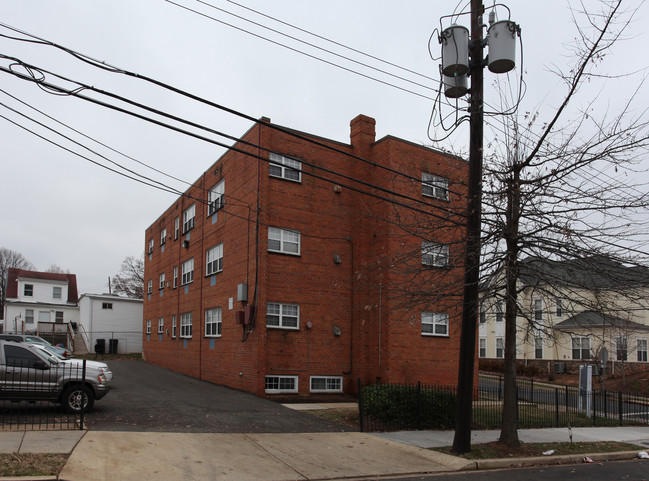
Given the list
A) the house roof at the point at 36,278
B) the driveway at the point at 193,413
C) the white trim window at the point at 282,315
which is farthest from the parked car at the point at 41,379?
the house roof at the point at 36,278

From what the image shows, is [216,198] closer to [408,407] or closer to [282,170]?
[282,170]

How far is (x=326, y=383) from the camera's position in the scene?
1969cm

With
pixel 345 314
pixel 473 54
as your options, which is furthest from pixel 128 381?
pixel 473 54

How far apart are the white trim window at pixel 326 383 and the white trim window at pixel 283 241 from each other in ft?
15.3

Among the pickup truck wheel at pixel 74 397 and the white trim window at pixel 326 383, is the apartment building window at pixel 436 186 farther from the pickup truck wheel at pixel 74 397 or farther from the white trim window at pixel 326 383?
the pickup truck wheel at pixel 74 397

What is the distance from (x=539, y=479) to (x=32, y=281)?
2288 inches

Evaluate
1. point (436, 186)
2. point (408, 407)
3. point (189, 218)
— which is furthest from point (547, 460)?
point (189, 218)

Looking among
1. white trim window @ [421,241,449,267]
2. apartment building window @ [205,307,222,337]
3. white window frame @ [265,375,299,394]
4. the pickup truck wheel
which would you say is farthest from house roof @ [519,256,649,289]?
apartment building window @ [205,307,222,337]

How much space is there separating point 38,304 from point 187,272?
32572 millimetres

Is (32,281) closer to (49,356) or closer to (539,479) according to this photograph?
(49,356)

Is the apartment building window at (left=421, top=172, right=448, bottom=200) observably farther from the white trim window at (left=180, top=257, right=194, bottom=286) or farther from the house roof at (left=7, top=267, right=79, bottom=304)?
the house roof at (left=7, top=267, right=79, bottom=304)

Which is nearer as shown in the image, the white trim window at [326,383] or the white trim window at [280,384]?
the white trim window at [280,384]

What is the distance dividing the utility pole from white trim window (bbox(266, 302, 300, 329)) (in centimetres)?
→ 886

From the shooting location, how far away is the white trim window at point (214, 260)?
74.6 ft
